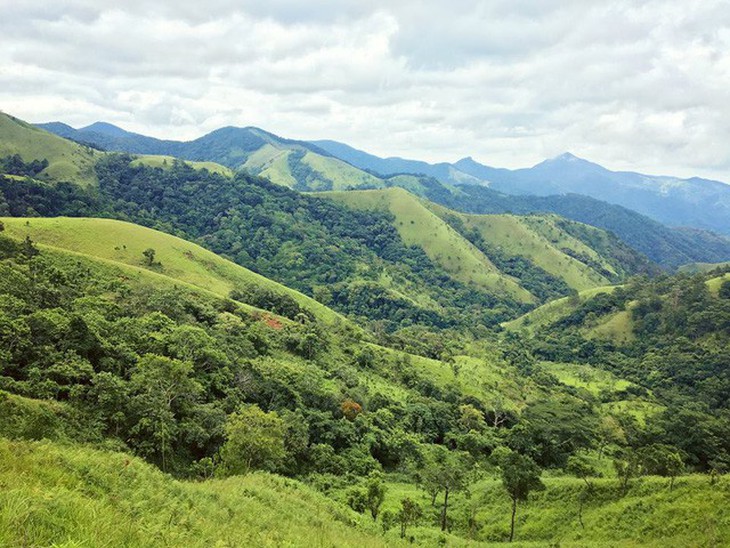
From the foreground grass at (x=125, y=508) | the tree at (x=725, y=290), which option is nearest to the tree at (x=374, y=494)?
the foreground grass at (x=125, y=508)

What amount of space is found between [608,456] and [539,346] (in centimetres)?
9516

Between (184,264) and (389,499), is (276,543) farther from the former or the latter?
(184,264)

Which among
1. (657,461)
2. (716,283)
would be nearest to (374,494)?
(657,461)

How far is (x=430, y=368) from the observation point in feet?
297

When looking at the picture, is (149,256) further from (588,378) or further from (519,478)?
(588,378)

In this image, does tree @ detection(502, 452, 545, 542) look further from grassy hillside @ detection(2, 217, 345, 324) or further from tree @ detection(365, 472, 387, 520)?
grassy hillside @ detection(2, 217, 345, 324)

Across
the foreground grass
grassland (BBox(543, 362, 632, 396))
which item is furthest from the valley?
grassland (BBox(543, 362, 632, 396))

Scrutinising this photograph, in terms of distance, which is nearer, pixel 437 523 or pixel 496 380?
pixel 437 523

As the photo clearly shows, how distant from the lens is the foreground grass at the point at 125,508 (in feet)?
24.7

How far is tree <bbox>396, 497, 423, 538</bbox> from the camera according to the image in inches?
1166

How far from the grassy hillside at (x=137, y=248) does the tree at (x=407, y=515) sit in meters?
64.9

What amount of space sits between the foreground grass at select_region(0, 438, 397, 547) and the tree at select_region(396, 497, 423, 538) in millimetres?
6962

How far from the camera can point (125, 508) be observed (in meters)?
12.1

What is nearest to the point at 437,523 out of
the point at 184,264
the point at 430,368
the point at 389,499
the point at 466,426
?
the point at 389,499
